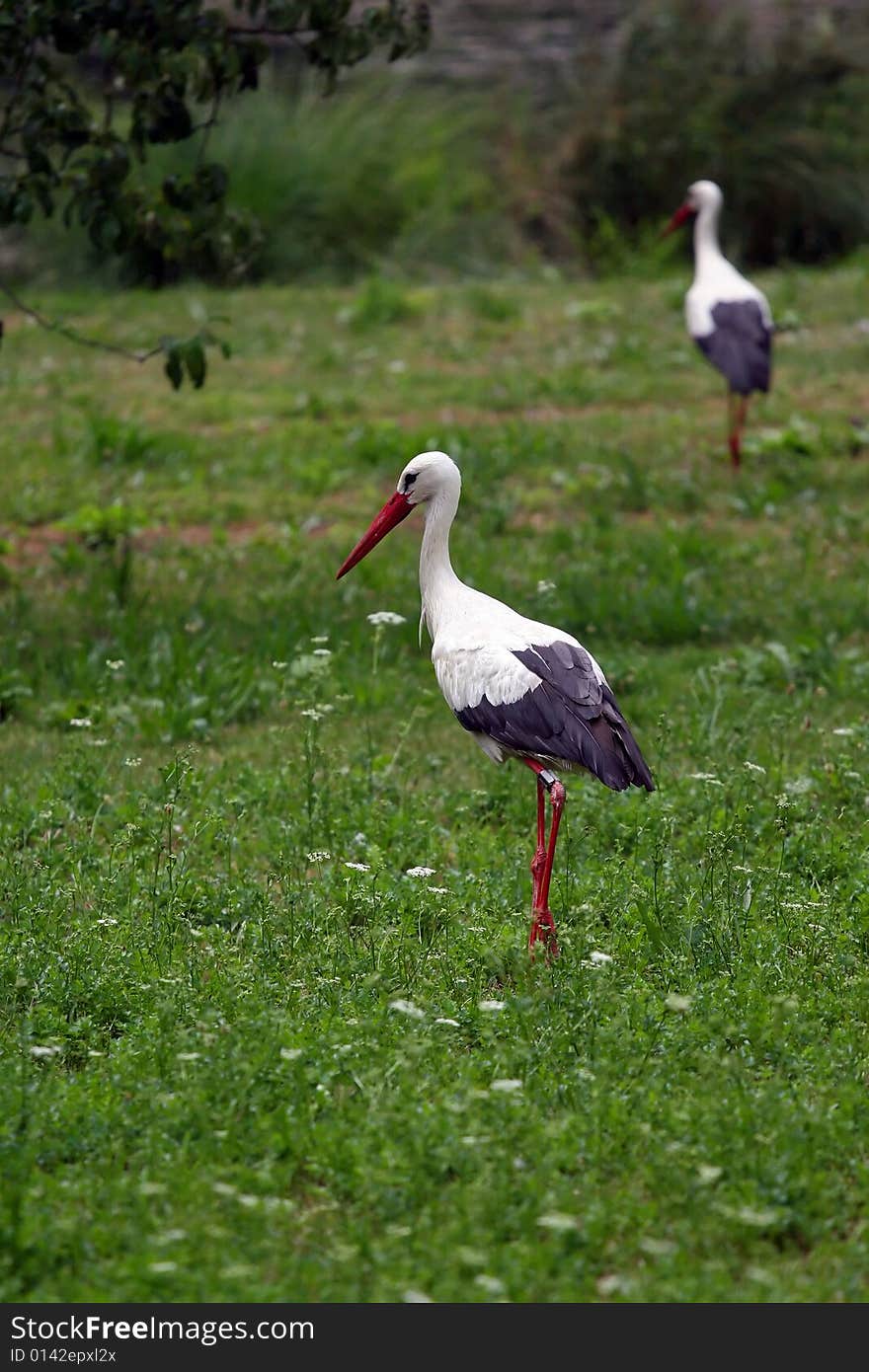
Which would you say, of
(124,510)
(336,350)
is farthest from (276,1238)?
(336,350)

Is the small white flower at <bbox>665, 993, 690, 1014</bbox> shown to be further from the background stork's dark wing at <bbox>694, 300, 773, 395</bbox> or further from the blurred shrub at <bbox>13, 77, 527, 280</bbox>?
the blurred shrub at <bbox>13, 77, 527, 280</bbox>

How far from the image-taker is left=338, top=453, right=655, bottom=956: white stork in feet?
15.8

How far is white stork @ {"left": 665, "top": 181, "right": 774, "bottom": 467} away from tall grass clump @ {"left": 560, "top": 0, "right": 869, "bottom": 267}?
4.00 m

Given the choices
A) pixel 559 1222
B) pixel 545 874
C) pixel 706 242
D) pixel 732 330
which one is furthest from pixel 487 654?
Answer: pixel 706 242

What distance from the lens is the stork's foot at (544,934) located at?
4668mm

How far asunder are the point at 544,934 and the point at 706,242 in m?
7.83

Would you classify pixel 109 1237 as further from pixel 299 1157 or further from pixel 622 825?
pixel 622 825

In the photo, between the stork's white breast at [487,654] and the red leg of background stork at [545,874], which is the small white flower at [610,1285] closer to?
the red leg of background stork at [545,874]

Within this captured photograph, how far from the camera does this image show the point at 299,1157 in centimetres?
376

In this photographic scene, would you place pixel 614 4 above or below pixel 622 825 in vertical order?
above

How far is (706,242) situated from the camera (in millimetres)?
11617

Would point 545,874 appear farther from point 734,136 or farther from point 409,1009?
point 734,136

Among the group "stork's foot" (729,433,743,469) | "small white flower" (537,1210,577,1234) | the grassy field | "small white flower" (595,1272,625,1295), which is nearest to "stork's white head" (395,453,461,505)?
the grassy field
